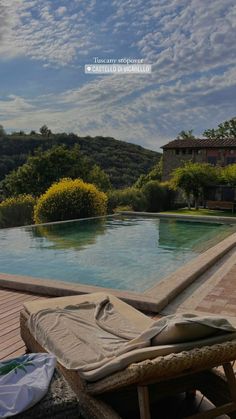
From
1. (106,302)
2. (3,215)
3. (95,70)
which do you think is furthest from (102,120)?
(106,302)

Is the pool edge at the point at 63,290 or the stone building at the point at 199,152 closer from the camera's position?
the pool edge at the point at 63,290

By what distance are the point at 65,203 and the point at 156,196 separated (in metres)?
8.94

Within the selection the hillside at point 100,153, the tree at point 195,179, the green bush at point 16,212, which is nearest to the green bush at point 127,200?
the tree at point 195,179

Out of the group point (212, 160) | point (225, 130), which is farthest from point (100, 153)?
point (212, 160)

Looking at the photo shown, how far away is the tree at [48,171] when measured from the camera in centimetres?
2777

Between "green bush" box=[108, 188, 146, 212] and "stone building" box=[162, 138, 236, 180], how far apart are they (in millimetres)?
12956

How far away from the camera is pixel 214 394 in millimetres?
2281

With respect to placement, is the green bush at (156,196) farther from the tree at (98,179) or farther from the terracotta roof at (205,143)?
the terracotta roof at (205,143)

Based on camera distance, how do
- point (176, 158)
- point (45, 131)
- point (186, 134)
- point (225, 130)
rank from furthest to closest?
point (45, 131) < point (186, 134) < point (225, 130) < point (176, 158)

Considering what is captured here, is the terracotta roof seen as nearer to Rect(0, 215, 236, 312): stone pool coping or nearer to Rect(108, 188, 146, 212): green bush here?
Rect(108, 188, 146, 212): green bush

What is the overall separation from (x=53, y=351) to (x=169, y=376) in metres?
0.85

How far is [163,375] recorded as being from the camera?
1.83 meters

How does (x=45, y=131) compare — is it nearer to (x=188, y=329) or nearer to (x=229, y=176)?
(x=229, y=176)

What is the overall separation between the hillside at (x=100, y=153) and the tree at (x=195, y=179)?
66.4 feet
